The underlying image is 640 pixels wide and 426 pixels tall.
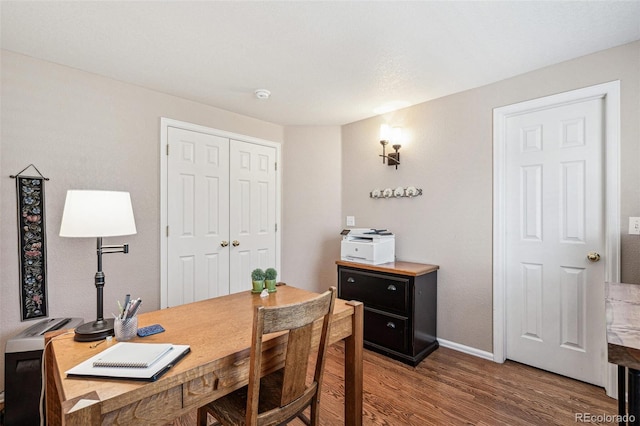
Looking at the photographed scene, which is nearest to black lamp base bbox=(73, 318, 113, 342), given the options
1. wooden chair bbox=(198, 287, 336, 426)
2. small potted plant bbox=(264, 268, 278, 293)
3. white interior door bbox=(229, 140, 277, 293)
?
wooden chair bbox=(198, 287, 336, 426)

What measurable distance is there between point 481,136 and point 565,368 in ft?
6.41

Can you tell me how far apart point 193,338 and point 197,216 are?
6.62 ft

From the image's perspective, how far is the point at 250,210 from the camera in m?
3.50

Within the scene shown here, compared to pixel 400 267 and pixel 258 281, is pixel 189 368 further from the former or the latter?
pixel 400 267

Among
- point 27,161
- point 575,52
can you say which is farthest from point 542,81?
point 27,161

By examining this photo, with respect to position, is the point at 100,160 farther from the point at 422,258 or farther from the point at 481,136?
the point at 481,136

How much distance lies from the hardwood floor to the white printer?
91cm

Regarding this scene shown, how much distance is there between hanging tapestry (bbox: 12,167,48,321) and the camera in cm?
212

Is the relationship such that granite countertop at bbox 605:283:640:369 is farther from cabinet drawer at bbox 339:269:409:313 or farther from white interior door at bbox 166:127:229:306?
white interior door at bbox 166:127:229:306

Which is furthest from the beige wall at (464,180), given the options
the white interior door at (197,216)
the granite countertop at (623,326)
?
the white interior door at (197,216)

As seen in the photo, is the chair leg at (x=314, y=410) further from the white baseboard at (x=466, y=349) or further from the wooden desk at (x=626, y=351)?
the white baseboard at (x=466, y=349)

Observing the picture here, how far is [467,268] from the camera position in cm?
274

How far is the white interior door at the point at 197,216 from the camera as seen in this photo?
2895 millimetres

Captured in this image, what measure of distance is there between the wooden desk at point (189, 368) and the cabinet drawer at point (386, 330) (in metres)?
1.15
